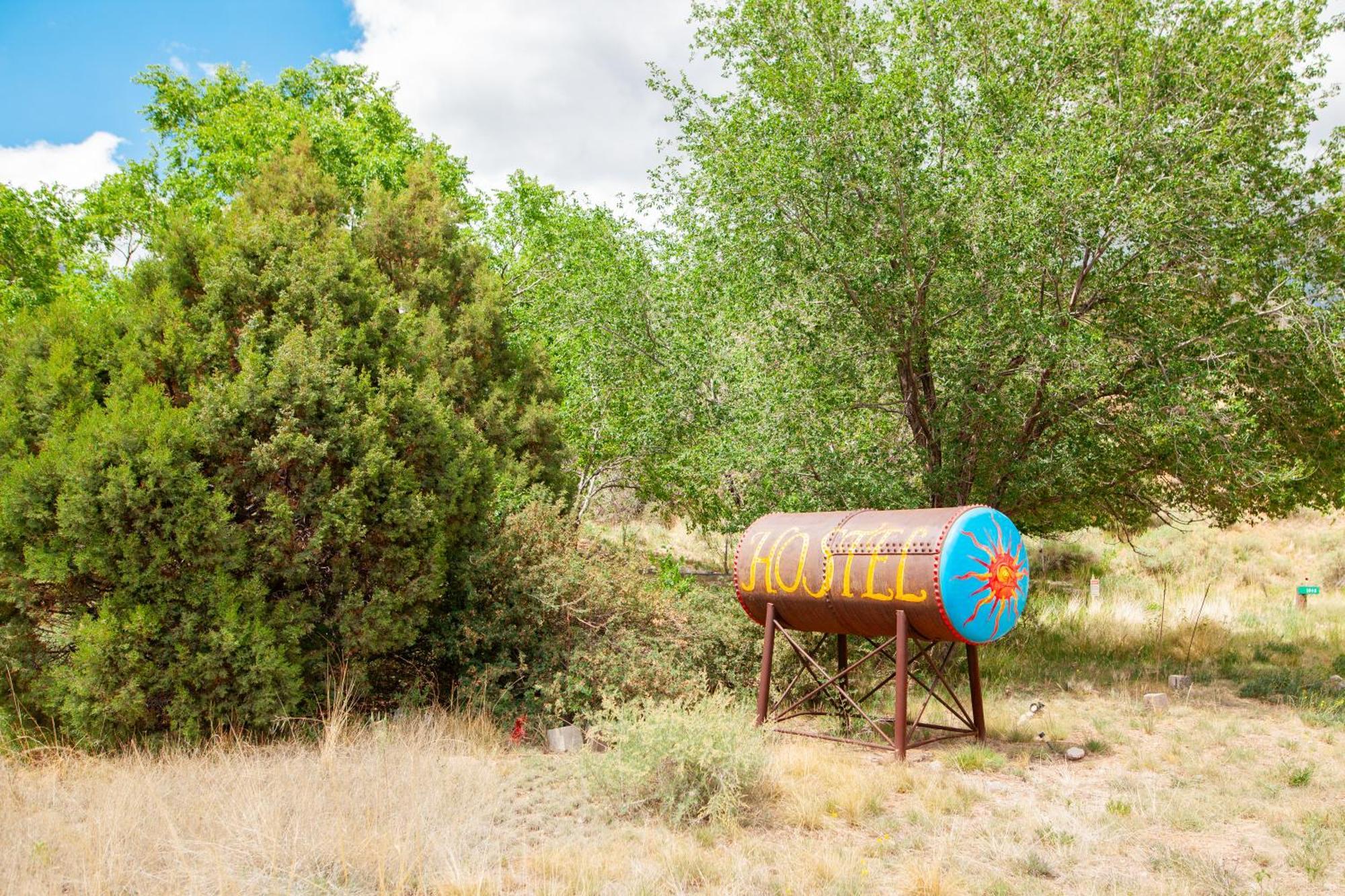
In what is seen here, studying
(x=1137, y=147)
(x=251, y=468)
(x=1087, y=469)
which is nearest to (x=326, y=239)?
(x=251, y=468)

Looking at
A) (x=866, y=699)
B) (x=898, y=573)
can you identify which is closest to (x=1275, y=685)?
(x=866, y=699)

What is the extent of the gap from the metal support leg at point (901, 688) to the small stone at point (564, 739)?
2.88 meters

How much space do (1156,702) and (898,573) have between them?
4.80m

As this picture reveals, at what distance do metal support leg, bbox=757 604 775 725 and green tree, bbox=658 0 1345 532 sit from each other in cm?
267

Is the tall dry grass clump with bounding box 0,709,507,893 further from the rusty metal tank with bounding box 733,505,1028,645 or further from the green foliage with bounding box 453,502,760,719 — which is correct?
the rusty metal tank with bounding box 733,505,1028,645

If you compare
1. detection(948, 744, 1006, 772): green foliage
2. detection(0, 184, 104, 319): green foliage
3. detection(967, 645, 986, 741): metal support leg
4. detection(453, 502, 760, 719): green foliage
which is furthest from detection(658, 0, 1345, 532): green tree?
detection(0, 184, 104, 319): green foliage

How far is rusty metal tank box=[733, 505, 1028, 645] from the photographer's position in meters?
7.55

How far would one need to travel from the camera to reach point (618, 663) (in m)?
9.17

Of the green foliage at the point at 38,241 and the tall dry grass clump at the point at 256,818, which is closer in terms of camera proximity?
the tall dry grass clump at the point at 256,818

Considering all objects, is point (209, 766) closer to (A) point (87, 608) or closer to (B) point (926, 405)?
(A) point (87, 608)

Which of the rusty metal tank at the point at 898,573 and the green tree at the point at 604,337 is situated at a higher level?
the green tree at the point at 604,337

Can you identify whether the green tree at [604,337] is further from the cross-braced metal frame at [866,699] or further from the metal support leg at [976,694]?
the metal support leg at [976,694]

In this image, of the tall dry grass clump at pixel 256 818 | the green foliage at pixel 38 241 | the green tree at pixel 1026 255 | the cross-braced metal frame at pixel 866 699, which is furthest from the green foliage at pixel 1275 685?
the green foliage at pixel 38 241

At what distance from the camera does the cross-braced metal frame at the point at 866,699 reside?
7832mm
